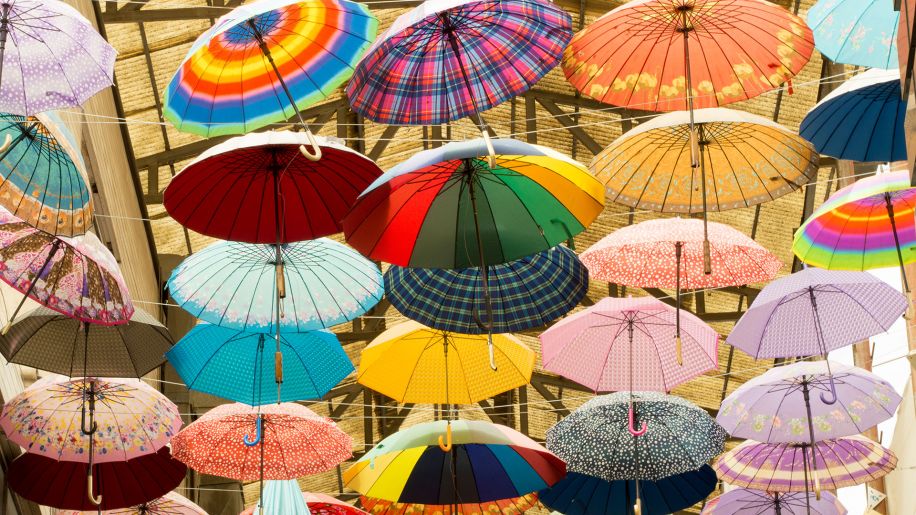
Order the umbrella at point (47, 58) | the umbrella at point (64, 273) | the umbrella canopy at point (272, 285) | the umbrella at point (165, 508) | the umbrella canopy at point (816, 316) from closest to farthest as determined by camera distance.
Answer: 1. the umbrella at point (47, 58)
2. the umbrella at point (64, 273)
3. the umbrella canopy at point (272, 285)
4. the umbrella canopy at point (816, 316)
5. the umbrella at point (165, 508)

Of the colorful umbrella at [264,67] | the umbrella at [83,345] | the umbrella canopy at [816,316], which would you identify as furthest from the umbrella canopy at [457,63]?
the umbrella canopy at [816,316]

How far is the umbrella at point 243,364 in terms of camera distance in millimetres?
7180

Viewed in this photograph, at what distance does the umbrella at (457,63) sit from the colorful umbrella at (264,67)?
16cm

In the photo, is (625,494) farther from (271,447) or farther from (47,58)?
(47,58)

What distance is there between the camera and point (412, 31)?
17.5 ft

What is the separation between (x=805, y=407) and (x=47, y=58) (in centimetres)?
498

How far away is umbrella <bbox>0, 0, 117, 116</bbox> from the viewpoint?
4605mm

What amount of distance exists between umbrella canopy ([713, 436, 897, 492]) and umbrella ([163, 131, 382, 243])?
12.7 feet

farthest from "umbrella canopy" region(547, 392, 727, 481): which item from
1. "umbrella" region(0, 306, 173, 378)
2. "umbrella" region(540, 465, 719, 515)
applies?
"umbrella" region(0, 306, 173, 378)

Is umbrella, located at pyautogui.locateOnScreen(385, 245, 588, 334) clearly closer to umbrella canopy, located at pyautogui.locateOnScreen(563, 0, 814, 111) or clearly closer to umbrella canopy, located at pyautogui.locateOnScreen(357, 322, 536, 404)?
umbrella canopy, located at pyautogui.locateOnScreen(357, 322, 536, 404)

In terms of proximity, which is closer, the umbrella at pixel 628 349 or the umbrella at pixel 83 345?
the umbrella at pixel 83 345

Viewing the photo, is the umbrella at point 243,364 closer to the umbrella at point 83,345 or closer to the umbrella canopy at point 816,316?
the umbrella at point 83,345

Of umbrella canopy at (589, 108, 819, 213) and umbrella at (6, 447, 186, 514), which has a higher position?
umbrella canopy at (589, 108, 819, 213)

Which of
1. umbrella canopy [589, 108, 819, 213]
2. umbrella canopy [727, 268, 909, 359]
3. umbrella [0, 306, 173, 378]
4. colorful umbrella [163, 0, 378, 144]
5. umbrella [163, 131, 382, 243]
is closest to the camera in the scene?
colorful umbrella [163, 0, 378, 144]
